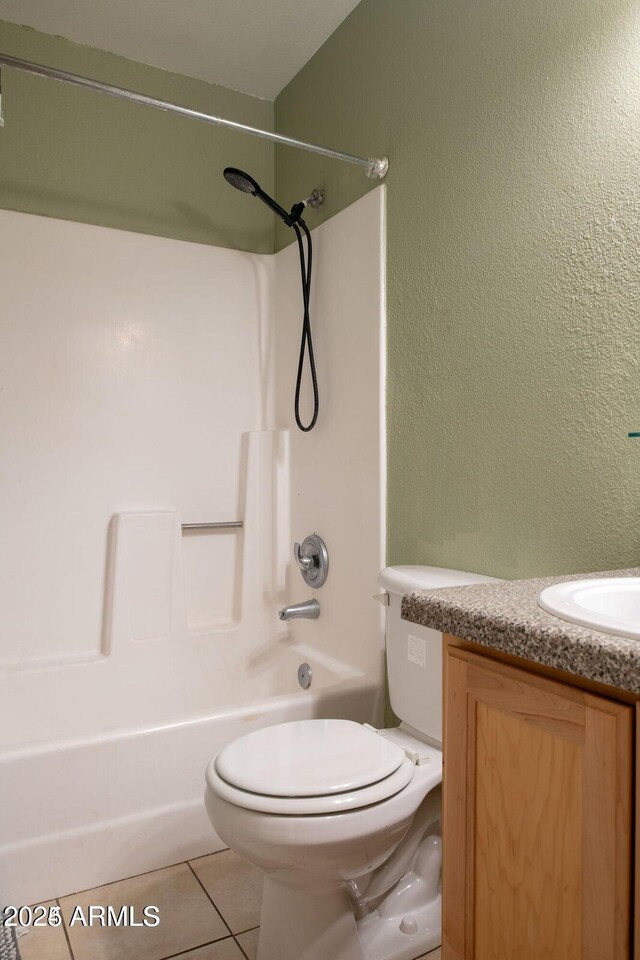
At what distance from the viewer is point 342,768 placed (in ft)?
4.22

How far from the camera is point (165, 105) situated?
5.67ft

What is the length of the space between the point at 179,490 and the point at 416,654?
118cm

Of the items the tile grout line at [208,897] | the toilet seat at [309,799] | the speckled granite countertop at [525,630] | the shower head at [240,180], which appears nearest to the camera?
the speckled granite countertop at [525,630]

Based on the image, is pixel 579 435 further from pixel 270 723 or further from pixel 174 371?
pixel 174 371

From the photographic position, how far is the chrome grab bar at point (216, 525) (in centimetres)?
243

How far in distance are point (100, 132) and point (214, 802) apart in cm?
219

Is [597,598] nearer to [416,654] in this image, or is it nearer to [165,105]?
[416,654]

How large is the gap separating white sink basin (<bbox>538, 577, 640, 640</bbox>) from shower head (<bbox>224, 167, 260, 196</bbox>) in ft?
5.19

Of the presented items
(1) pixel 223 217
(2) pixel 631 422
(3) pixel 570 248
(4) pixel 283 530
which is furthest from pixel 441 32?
(4) pixel 283 530

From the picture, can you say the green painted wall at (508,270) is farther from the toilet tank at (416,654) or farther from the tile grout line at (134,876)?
the tile grout line at (134,876)

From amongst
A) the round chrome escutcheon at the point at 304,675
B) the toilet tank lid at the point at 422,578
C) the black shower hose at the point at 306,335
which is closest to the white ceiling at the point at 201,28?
the black shower hose at the point at 306,335

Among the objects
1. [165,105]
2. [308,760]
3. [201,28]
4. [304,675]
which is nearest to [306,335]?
[165,105]

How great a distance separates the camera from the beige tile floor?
58.0 inches

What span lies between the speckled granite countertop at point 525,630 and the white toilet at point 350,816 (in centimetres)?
51
